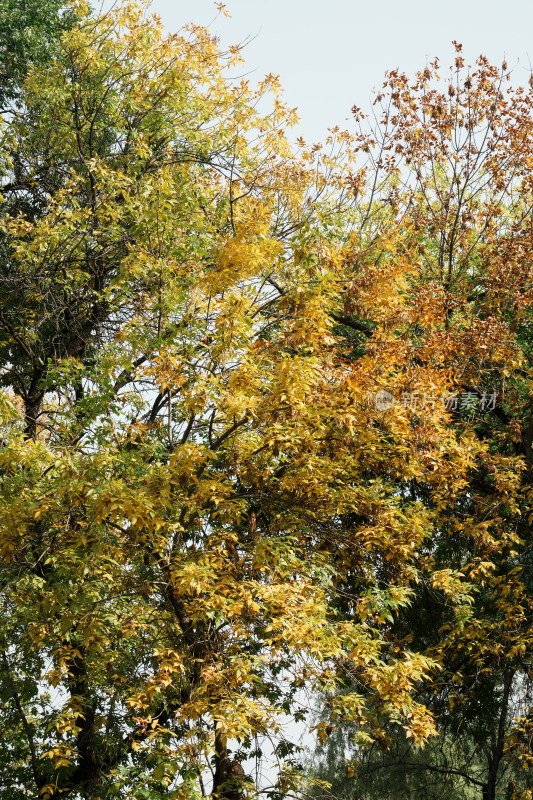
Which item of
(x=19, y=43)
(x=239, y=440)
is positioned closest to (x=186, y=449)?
(x=239, y=440)

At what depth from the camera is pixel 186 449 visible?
582cm

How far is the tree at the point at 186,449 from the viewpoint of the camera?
6105 millimetres

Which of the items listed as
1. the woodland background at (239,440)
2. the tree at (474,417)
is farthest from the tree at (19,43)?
the tree at (474,417)

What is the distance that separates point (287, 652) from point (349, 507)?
1.49m

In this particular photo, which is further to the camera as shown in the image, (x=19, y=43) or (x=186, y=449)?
(x=19, y=43)

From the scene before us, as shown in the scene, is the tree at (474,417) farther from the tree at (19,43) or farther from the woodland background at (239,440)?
the tree at (19,43)

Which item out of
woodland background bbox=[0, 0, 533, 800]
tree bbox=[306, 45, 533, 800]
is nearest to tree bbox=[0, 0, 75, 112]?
woodland background bbox=[0, 0, 533, 800]

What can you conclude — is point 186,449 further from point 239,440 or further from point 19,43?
point 19,43

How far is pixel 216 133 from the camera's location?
32.4 ft

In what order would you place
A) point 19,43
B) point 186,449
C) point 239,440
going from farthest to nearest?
point 19,43 < point 239,440 < point 186,449

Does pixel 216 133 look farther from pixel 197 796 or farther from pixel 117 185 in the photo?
pixel 197 796

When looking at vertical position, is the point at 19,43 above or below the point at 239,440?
above

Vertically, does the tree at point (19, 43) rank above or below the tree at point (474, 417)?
above

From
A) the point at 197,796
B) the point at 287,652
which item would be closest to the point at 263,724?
the point at 197,796
